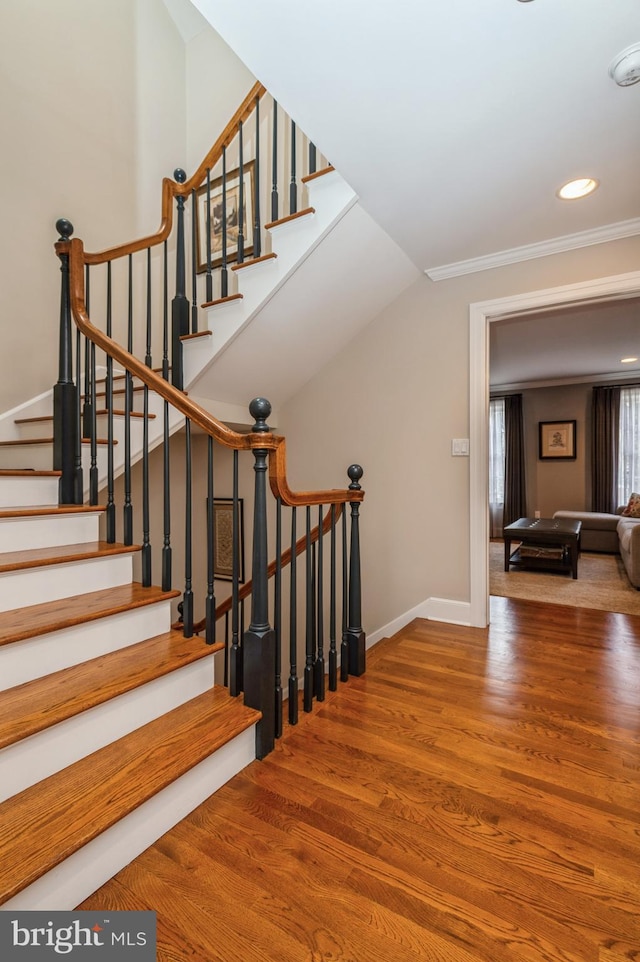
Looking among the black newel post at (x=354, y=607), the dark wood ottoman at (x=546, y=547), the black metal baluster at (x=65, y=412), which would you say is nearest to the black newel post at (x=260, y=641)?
the black newel post at (x=354, y=607)

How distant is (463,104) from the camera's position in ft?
5.46

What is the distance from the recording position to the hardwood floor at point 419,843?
981 mm

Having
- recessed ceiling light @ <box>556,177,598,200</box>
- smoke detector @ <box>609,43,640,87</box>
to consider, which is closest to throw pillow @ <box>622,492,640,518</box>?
recessed ceiling light @ <box>556,177,598,200</box>

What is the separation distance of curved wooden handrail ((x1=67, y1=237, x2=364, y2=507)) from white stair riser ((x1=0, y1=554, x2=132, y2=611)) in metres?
0.70

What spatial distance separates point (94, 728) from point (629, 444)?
7.76m

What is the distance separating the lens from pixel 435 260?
2873 mm

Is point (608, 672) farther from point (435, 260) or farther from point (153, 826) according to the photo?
point (435, 260)

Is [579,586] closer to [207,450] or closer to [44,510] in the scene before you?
[207,450]

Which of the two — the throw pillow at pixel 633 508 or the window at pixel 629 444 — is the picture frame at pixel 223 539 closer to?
the throw pillow at pixel 633 508

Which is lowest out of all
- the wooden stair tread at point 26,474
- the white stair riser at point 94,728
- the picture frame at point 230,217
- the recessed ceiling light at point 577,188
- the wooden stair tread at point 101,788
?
the wooden stair tread at point 101,788

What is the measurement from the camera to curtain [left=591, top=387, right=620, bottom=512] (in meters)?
6.88

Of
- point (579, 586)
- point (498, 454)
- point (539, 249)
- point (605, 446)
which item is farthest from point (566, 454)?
point (539, 249)

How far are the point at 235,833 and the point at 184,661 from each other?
0.52m

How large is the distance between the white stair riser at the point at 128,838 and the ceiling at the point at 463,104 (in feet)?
7.45
